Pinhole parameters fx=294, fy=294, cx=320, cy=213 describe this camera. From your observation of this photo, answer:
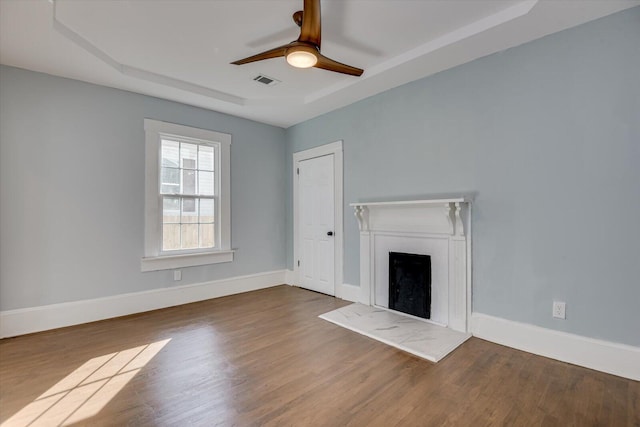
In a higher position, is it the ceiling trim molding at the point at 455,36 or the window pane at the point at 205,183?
the ceiling trim molding at the point at 455,36

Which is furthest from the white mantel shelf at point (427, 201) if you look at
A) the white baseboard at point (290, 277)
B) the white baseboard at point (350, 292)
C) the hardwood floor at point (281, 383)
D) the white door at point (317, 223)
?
the white baseboard at point (290, 277)

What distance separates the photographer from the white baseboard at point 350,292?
12.8ft

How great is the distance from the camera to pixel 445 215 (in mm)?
2980

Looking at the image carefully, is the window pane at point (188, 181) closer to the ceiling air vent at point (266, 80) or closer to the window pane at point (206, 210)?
the window pane at point (206, 210)

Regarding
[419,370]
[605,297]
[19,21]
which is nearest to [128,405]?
[419,370]

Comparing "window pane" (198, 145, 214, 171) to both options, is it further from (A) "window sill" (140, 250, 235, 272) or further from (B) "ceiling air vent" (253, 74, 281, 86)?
(B) "ceiling air vent" (253, 74, 281, 86)

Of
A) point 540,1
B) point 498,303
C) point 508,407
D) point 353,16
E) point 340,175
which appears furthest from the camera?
point 340,175

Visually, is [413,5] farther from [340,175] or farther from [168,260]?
[168,260]

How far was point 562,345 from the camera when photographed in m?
2.34

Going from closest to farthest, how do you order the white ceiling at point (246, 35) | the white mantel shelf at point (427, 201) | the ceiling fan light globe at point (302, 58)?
the ceiling fan light globe at point (302, 58) → the white ceiling at point (246, 35) → the white mantel shelf at point (427, 201)

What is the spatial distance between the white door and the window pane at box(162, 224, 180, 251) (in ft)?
6.00

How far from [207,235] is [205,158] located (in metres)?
1.11

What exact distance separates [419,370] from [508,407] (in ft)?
1.91

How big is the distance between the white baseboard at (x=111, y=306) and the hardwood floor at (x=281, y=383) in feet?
0.55
